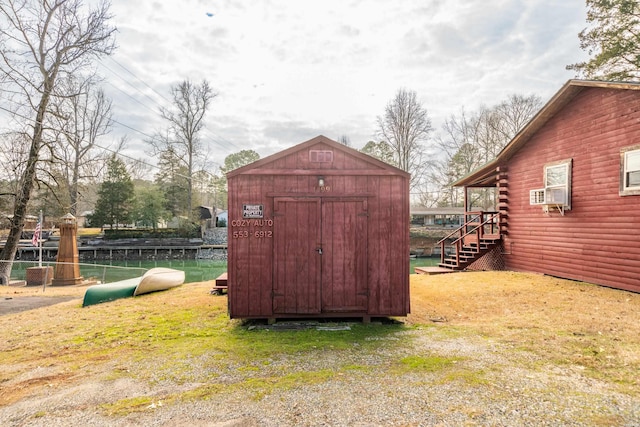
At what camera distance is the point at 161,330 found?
595cm

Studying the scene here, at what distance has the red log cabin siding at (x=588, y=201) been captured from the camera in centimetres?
798

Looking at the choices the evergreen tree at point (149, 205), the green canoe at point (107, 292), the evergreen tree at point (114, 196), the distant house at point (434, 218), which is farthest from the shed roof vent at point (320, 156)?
the evergreen tree at point (114, 196)

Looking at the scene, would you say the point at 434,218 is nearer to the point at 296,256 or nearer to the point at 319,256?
the point at 319,256

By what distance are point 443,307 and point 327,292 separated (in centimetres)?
304

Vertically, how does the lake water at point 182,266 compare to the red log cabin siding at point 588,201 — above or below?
below

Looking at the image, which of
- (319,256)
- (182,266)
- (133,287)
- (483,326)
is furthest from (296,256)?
(182,266)

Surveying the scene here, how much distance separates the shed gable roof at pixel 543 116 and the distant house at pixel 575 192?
0.03 metres

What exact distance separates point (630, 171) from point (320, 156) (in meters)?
7.33

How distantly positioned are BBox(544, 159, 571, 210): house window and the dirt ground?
7.21ft

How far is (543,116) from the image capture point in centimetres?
1022

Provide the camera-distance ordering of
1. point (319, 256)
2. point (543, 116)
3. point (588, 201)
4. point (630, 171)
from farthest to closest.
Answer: point (543, 116) → point (588, 201) → point (630, 171) → point (319, 256)

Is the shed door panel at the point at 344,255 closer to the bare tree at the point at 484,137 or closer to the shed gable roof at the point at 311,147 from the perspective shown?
the shed gable roof at the point at 311,147

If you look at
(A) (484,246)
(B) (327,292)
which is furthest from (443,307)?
(A) (484,246)

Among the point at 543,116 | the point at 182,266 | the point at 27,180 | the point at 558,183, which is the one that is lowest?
the point at 182,266
